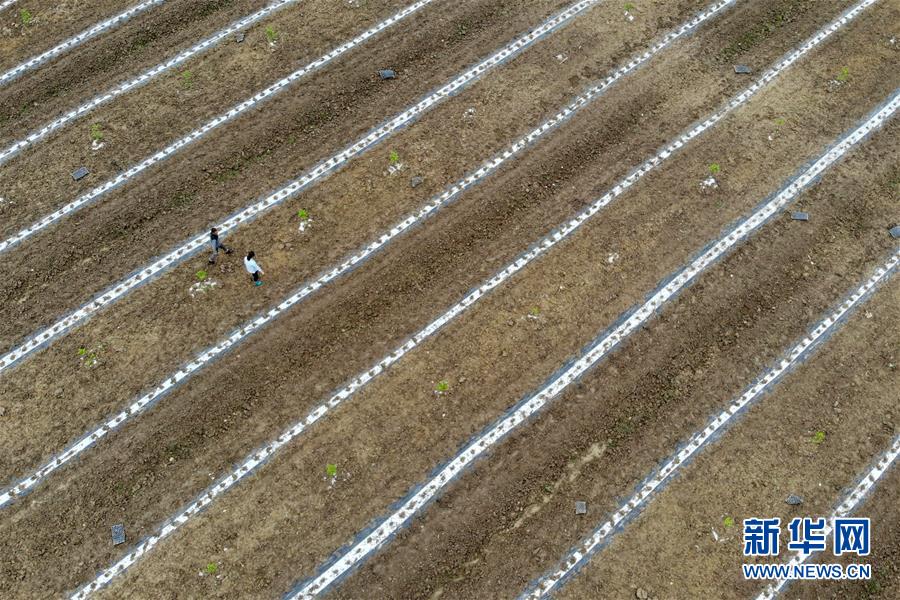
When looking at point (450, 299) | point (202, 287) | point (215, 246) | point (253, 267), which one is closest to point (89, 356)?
point (202, 287)

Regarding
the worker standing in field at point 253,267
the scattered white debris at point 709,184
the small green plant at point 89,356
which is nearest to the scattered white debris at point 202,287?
the worker standing in field at point 253,267

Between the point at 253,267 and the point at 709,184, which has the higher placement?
the point at 253,267

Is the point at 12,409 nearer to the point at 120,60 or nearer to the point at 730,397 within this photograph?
the point at 120,60

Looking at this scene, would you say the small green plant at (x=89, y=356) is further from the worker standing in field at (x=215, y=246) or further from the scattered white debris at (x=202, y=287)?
the worker standing in field at (x=215, y=246)

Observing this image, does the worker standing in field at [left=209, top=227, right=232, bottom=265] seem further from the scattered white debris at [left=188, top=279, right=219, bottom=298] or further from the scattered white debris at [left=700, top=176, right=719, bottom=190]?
the scattered white debris at [left=700, top=176, right=719, bottom=190]

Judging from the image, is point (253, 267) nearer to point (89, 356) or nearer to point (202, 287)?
point (202, 287)

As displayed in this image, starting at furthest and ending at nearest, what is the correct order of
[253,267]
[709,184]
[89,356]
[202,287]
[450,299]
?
[709,184] < [202,287] < [450,299] < [253,267] < [89,356]
